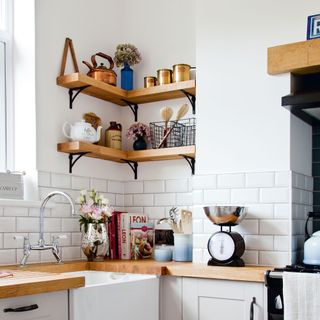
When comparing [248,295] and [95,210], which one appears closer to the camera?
[248,295]

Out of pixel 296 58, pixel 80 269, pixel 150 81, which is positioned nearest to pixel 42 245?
pixel 80 269

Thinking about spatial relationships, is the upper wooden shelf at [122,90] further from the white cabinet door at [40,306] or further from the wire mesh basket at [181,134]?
the white cabinet door at [40,306]

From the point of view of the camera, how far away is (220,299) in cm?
286

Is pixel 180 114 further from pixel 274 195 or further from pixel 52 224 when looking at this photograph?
pixel 52 224

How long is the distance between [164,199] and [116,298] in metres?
1.09

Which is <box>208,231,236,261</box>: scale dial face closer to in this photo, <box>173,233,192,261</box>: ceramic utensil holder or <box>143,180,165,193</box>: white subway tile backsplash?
<box>173,233,192,261</box>: ceramic utensil holder

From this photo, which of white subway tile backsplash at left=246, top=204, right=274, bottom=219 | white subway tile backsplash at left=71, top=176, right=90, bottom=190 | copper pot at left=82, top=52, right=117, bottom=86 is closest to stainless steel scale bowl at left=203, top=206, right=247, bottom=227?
white subway tile backsplash at left=246, top=204, right=274, bottom=219

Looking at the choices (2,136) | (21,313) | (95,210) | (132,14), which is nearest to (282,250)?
(95,210)

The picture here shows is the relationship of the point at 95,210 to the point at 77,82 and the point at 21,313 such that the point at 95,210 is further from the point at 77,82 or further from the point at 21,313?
the point at 21,313

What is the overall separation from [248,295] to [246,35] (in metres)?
1.48

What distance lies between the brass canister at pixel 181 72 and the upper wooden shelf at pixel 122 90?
2.0 inches

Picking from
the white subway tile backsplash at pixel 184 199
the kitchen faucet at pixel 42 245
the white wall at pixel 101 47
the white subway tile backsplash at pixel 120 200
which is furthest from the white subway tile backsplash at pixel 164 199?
the kitchen faucet at pixel 42 245

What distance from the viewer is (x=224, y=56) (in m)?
3.30

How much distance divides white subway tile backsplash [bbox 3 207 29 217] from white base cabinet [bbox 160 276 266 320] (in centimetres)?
86
